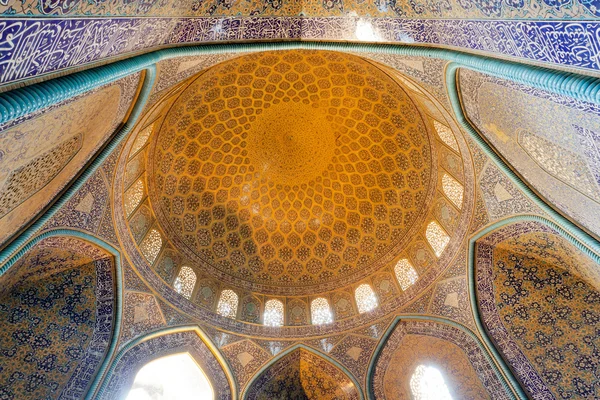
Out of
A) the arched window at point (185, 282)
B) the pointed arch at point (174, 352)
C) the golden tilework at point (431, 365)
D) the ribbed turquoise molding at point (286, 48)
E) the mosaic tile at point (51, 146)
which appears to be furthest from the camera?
the arched window at point (185, 282)

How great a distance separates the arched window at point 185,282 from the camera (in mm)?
9781

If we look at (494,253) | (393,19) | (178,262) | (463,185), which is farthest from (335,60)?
(178,262)

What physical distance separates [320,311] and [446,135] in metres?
5.69

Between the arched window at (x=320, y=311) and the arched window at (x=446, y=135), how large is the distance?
5.39 meters

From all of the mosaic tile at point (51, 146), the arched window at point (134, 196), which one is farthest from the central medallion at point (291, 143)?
the mosaic tile at point (51, 146)

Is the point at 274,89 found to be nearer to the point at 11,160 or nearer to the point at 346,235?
the point at 346,235

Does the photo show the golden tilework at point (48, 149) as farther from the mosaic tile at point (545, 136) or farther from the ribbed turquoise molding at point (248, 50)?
the mosaic tile at point (545, 136)

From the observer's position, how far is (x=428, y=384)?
9125 millimetres

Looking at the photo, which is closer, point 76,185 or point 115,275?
point 76,185

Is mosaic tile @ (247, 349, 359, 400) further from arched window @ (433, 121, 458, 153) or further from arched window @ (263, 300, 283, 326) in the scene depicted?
arched window @ (433, 121, 458, 153)

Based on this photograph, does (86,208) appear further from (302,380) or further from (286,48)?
(302,380)

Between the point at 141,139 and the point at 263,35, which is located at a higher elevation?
the point at 141,139

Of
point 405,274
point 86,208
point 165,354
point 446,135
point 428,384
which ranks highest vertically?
point 446,135

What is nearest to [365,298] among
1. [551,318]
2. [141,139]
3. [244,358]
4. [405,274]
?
[405,274]
